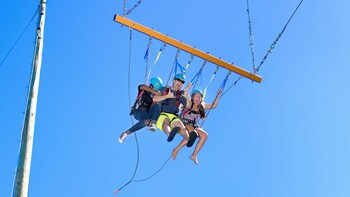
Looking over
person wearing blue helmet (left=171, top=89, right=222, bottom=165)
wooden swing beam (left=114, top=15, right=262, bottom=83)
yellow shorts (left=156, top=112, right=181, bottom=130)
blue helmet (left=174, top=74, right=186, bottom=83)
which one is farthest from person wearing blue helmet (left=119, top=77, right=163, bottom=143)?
wooden swing beam (left=114, top=15, right=262, bottom=83)

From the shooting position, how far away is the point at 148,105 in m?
8.80

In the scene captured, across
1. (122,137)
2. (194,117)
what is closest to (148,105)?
(194,117)

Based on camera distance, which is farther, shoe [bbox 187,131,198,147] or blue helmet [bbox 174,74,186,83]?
blue helmet [bbox 174,74,186,83]

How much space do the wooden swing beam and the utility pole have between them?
213cm

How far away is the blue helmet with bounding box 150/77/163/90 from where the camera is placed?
28.6ft

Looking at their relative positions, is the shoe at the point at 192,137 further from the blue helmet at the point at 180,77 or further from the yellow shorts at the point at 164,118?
the blue helmet at the point at 180,77

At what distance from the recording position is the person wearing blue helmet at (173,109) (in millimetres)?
8711

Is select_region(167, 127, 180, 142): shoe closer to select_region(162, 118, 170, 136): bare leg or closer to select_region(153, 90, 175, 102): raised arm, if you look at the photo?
select_region(162, 118, 170, 136): bare leg

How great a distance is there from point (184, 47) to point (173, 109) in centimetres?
109

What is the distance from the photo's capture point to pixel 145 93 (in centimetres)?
880

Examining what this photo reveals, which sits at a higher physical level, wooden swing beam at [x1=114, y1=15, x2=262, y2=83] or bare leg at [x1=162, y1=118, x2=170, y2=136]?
wooden swing beam at [x1=114, y1=15, x2=262, y2=83]

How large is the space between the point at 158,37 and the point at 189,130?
1744 mm

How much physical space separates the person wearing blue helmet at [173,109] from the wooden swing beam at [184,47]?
0.50m

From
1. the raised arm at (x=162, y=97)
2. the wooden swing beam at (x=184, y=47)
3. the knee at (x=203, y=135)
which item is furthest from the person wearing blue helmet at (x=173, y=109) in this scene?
the wooden swing beam at (x=184, y=47)
